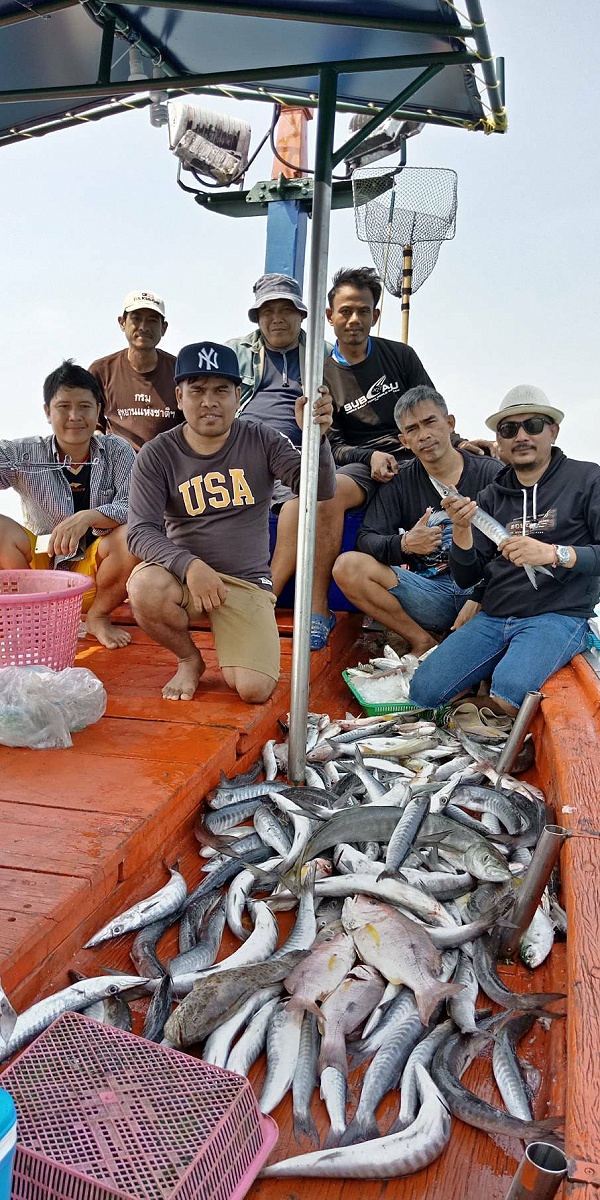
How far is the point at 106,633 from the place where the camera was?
474 cm

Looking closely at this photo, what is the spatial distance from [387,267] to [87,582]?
19.8ft

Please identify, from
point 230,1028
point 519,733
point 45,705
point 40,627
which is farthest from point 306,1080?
point 40,627

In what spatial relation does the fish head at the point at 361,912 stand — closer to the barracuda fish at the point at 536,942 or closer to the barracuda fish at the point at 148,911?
the barracuda fish at the point at 536,942

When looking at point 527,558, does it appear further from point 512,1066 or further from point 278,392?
point 278,392

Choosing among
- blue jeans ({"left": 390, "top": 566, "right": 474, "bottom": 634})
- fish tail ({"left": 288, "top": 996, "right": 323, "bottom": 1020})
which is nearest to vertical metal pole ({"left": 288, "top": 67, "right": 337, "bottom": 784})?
fish tail ({"left": 288, "top": 996, "right": 323, "bottom": 1020})

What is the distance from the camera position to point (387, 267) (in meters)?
8.25

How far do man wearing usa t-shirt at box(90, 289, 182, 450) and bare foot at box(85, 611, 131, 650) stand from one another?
1779 millimetres

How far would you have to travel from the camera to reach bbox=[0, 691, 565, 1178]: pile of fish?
1788 millimetres

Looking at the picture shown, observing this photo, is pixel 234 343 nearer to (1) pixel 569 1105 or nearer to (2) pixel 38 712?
(2) pixel 38 712

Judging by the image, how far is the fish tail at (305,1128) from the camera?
5.62 feet

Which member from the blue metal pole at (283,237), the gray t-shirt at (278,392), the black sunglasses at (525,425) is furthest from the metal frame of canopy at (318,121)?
the blue metal pole at (283,237)

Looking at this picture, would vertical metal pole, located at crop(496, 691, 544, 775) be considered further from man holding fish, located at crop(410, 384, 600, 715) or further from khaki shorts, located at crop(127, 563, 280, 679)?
khaki shorts, located at crop(127, 563, 280, 679)

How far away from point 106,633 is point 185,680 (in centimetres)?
107

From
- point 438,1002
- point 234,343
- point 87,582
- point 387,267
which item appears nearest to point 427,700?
point 87,582
